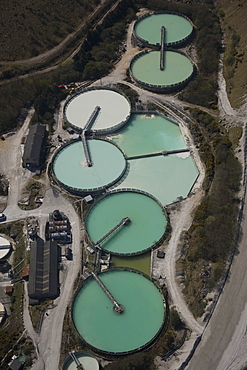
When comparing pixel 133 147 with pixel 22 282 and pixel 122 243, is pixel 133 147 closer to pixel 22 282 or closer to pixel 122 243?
pixel 122 243

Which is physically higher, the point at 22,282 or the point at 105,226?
the point at 105,226

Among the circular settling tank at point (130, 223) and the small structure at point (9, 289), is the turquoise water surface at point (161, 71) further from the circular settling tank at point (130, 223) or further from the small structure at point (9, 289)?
the small structure at point (9, 289)

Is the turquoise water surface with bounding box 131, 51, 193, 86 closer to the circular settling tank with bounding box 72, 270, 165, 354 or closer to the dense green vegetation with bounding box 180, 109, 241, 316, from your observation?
the dense green vegetation with bounding box 180, 109, 241, 316

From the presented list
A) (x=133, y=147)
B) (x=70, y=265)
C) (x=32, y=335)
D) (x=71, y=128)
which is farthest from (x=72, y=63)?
(x=32, y=335)

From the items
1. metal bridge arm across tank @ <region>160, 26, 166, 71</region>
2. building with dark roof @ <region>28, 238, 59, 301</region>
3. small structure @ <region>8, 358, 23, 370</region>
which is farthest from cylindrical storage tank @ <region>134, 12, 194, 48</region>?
small structure @ <region>8, 358, 23, 370</region>

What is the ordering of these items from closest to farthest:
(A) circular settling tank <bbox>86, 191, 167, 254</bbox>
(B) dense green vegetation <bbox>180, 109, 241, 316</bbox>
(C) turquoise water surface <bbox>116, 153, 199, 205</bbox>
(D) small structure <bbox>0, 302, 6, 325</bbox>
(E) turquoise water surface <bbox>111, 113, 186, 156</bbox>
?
(D) small structure <bbox>0, 302, 6, 325</bbox> → (B) dense green vegetation <bbox>180, 109, 241, 316</bbox> → (A) circular settling tank <bbox>86, 191, 167, 254</bbox> → (C) turquoise water surface <bbox>116, 153, 199, 205</bbox> → (E) turquoise water surface <bbox>111, 113, 186, 156</bbox>

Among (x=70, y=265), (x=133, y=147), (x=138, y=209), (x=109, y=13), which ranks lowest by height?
(x=70, y=265)

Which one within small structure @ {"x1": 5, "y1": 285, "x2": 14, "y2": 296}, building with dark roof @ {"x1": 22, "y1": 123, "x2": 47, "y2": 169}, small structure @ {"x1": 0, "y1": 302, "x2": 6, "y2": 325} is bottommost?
small structure @ {"x1": 0, "y1": 302, "x2": 6, "y2": 325}
